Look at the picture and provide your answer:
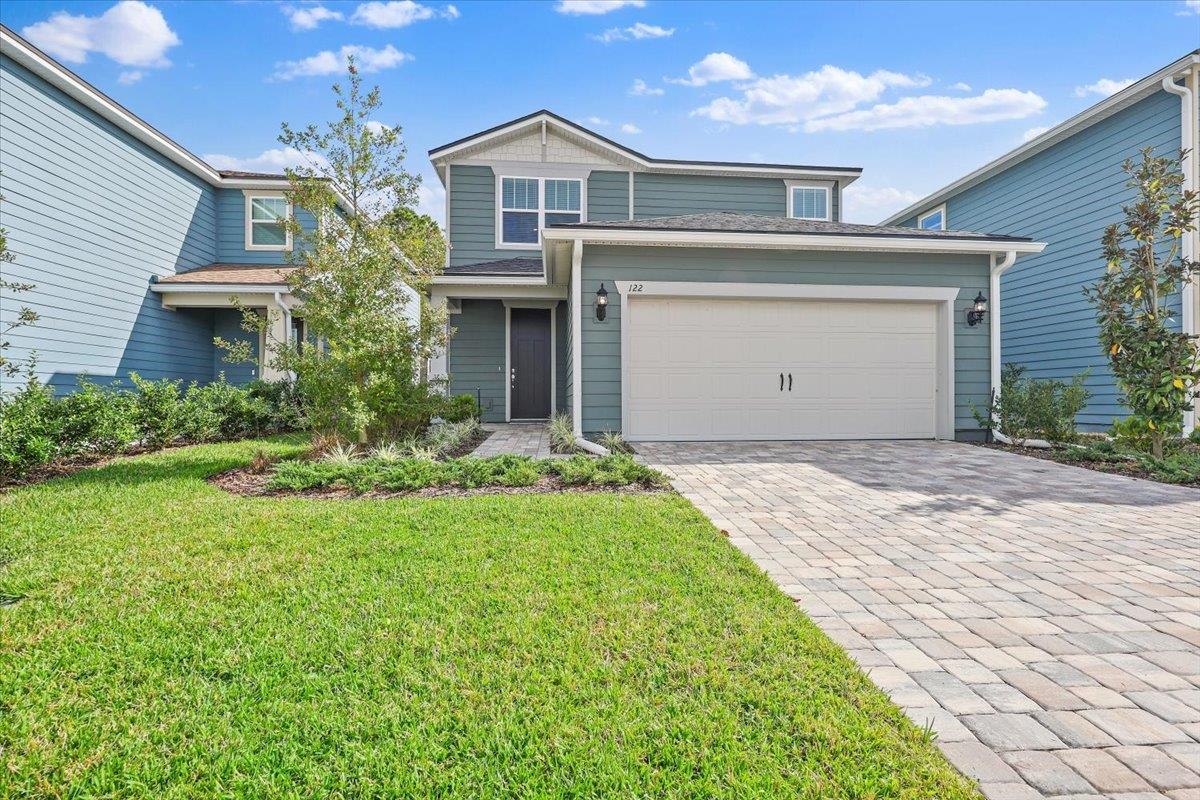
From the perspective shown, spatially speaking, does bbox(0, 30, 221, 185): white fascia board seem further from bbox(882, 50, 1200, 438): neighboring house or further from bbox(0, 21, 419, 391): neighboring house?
bbox(882, 50, 1200, 438): neighboring house

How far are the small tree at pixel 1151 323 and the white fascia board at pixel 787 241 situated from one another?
146 centimetres

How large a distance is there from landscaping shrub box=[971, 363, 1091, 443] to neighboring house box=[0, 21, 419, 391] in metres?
10.2

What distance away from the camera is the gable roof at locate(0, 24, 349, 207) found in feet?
25.1

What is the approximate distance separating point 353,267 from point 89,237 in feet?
17.7

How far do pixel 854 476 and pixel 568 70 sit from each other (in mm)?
8633

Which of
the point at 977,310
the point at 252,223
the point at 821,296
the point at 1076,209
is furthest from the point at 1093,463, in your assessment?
the point at 252,223

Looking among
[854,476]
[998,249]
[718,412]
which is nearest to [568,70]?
[718,412]

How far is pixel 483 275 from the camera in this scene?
1084cm

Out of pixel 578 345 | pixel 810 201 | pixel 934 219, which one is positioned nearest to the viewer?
pixel 578 345

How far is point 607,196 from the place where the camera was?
12.9 meters

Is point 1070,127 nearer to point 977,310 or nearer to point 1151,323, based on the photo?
point 977,310

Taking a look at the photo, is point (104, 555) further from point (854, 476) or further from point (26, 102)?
point (26, 102)

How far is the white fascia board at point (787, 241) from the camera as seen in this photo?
7.90 m

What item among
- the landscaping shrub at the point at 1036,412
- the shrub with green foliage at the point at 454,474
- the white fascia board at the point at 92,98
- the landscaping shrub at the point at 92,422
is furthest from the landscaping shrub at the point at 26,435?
the landscaping shrub at the point at 1036,412
